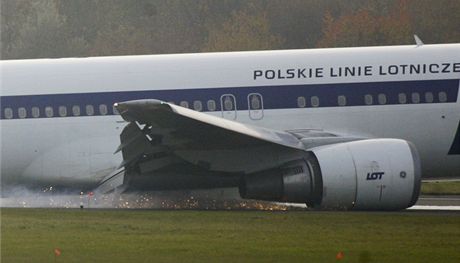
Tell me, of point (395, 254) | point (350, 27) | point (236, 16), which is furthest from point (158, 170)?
point (236, 16)

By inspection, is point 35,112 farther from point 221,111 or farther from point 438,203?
point 438,203

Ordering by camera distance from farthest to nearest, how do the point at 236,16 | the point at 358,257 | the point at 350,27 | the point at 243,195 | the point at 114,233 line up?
1. the point at 236,16
2. the point at 350,27
3. the point at 243,195
4. the point at 114,233
5. the point at 358,257

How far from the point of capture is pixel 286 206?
2697cm

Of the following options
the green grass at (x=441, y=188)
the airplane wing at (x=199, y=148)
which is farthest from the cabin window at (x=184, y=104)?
the green grass at (x=441, y=188)

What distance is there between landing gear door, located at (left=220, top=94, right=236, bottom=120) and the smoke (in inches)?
56.1

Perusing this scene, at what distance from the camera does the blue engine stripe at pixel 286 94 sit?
88.2ft

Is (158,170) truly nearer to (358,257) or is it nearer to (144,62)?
(144,62)

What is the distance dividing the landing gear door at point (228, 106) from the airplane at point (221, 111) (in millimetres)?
19

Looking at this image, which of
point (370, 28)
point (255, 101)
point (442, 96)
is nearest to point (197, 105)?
point (255, 101)

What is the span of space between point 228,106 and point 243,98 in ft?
1.05

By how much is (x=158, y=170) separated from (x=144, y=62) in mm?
2245

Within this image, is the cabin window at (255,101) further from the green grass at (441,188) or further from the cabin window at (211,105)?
the green grass at (441,188)

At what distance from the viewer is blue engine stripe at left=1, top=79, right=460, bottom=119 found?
26.9m

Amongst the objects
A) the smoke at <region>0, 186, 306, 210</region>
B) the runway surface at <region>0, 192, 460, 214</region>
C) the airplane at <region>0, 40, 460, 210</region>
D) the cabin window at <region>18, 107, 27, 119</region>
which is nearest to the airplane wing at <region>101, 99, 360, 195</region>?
the airplane at <region>0, 40, 460, 210</region>
